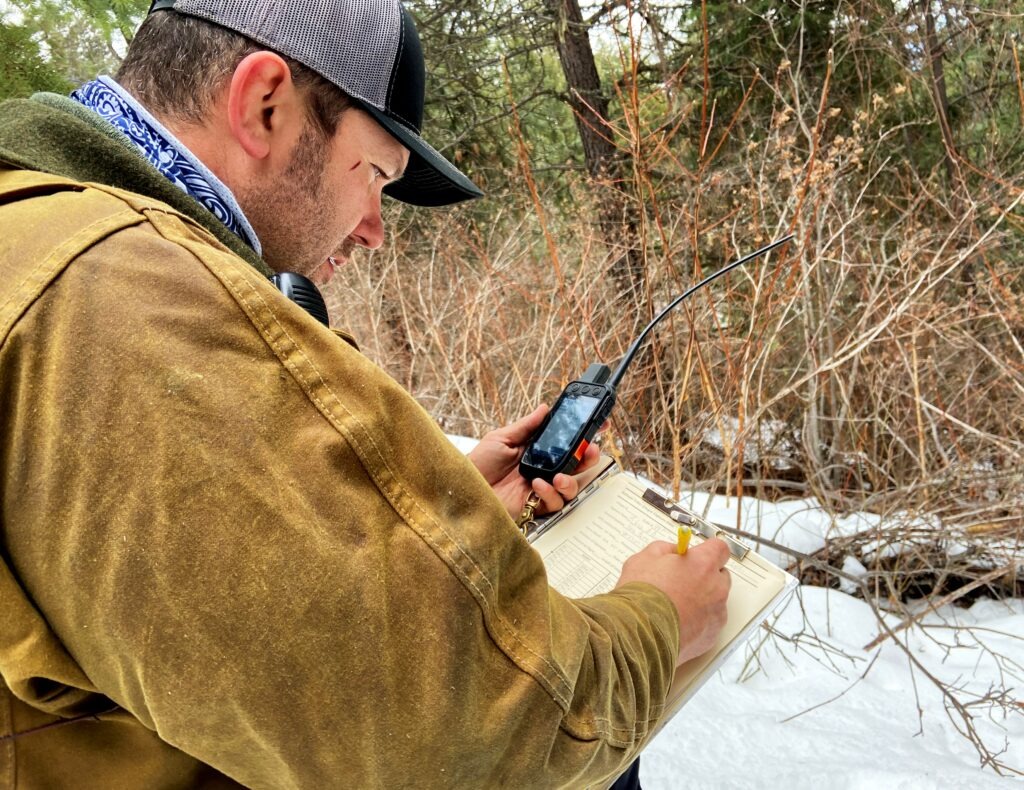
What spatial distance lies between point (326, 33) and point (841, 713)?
2.30m

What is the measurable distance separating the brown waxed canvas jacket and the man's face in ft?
1.13

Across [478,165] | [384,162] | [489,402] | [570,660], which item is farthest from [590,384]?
[478,165]

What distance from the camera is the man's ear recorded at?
0.86 m

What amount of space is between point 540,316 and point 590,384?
9.71ft

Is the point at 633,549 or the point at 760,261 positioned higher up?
the point at 760,261

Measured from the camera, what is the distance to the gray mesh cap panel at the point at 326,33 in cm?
91

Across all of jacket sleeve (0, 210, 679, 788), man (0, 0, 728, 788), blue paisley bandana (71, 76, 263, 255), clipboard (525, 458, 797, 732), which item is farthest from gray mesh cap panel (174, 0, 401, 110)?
clipboard (525, 458, 797, 732)

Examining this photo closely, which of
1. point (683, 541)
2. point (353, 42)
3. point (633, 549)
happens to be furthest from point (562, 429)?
point (353, 42)

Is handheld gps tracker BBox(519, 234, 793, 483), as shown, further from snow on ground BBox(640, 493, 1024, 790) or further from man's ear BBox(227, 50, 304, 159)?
snow on ground BBox(640, 493, 1024, 790)

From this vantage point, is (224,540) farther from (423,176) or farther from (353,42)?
(423,176)

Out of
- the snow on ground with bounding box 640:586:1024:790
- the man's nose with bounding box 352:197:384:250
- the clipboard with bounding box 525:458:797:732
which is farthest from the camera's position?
the snow on ground with bounding box 640:586:1024:790

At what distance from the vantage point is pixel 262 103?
88cm

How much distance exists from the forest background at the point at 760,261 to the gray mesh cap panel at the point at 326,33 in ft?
3.70

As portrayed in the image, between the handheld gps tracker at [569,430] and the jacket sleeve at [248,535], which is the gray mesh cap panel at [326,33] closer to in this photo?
the jacket sleeve at [248,535]
